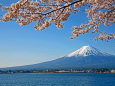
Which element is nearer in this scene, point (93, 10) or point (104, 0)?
point (104, 0)

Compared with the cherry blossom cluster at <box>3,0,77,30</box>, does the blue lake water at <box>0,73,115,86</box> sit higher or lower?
lower

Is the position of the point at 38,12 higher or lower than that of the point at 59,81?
higher

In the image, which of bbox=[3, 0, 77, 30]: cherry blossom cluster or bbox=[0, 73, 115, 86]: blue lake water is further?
bbox=[0, 73, 115, 86]: blue lake water

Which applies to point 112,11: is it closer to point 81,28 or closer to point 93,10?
point 93,10

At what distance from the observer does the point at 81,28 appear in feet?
13.4

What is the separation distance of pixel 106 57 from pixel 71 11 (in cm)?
17044

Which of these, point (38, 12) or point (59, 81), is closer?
point (38, 12)

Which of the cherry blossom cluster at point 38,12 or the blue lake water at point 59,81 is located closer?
the cherry blossom cluster at point 38,12

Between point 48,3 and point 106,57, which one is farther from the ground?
point 106,57

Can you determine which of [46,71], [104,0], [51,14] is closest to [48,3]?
[51,14]

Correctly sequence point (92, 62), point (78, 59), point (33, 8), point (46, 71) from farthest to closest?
point (78, 59)
point (92, 62)
point (46, 71)
point (33, 8)

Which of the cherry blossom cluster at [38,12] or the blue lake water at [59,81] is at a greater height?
the cherry blossom cluster at [38,12]

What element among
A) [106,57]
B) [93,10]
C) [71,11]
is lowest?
[71,11]

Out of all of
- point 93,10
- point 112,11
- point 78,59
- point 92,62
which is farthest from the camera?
point 78,59
